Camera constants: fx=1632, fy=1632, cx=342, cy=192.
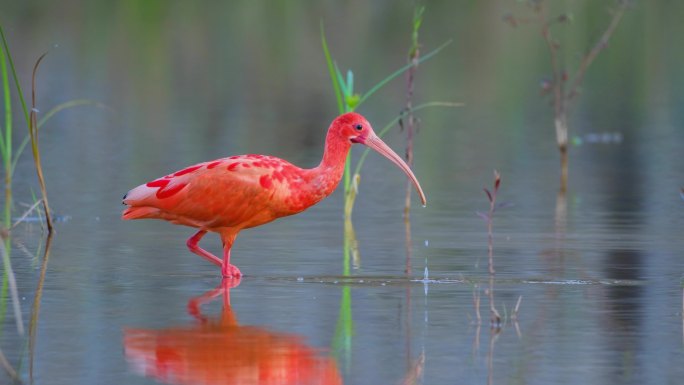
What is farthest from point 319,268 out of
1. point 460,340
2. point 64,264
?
point 460,340

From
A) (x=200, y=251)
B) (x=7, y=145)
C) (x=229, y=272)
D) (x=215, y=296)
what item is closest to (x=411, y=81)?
(x=7, y=145)

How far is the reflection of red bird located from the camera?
24.7 feet

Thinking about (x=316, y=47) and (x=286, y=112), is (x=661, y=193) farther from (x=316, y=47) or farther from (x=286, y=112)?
(x=316, y=47)

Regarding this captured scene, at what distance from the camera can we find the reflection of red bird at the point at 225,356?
24.7 ft

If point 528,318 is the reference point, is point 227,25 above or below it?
above

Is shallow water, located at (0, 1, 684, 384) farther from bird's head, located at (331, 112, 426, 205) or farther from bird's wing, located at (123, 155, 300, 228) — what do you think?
bird's head, located at (331, 112, 426, 205)

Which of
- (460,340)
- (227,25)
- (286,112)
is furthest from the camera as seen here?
(227,25)

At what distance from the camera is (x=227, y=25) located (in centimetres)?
4575

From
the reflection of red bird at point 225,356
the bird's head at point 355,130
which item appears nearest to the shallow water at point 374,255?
the reflection of red bird at point 225,356

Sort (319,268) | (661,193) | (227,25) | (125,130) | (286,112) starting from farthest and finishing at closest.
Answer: (227,25), (286,112), (125,130), (661,193), (319,268)

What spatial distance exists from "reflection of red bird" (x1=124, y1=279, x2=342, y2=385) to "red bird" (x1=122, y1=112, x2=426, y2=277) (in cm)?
187

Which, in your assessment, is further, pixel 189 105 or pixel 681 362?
pixel 189 105

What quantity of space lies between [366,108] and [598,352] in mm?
18337

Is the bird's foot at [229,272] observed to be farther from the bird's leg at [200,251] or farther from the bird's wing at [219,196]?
the bird's wing at [219,196]
